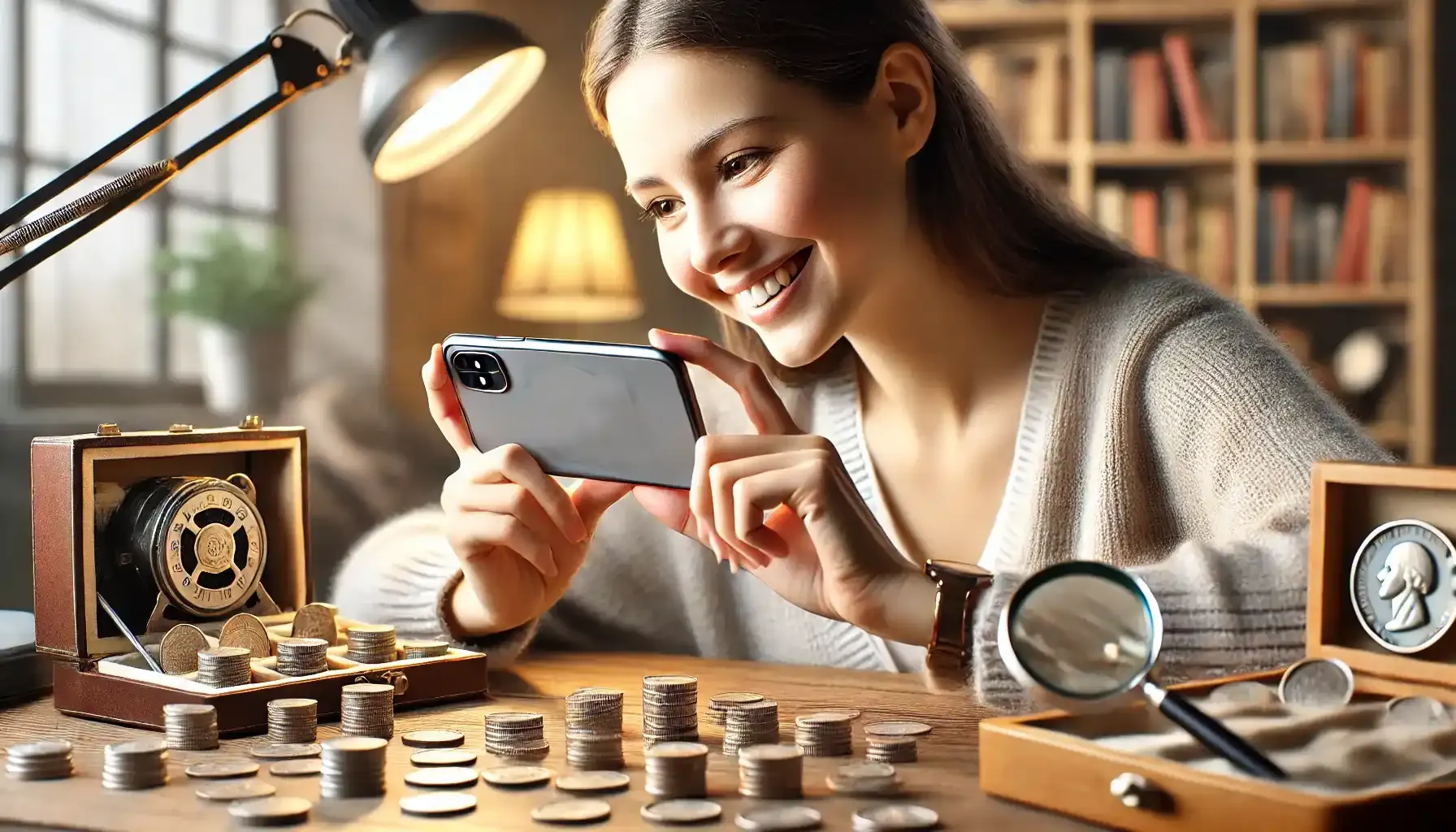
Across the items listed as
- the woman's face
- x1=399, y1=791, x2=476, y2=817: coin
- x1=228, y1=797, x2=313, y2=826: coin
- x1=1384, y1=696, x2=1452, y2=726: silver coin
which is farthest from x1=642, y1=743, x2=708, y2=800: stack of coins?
the woman's face

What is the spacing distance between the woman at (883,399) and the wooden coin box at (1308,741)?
143 mm

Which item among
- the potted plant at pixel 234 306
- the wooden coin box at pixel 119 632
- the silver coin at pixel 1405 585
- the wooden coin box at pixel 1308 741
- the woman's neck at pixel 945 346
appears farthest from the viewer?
the potted plant at pixel 234 306

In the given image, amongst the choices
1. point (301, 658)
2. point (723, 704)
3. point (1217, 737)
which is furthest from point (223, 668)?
point (1217, 737)

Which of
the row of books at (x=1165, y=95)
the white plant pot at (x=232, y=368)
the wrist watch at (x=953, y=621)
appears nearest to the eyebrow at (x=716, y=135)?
the wrist watch at (x=953, y=621)

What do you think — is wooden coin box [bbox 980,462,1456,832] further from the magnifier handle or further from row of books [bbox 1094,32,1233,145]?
row of books [bbox 1094,32,1233,145]

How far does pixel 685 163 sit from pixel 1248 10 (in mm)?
3208

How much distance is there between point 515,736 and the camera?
3.50 feet

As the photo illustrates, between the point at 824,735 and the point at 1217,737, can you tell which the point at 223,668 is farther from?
the point at 1217,737

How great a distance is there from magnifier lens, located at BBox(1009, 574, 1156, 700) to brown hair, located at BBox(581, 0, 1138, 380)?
67cm

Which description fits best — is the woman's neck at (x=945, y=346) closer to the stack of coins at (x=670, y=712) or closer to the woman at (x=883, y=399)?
the woman at (x=883, y=399)

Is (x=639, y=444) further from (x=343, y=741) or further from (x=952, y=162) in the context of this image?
(x=952, y=162)

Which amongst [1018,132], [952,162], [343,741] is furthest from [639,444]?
[1018,132]

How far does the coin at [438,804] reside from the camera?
903 millimetres

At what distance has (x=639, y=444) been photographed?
1.31 m
